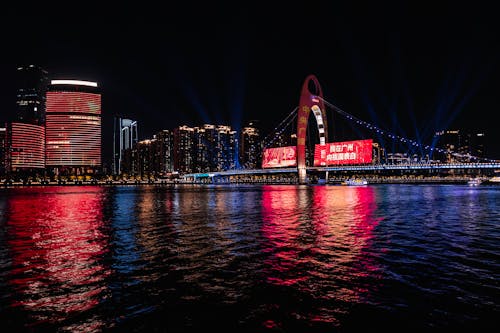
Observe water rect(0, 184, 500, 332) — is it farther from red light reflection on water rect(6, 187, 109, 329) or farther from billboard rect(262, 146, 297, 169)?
billboard rect(262, 146, 297, 169)

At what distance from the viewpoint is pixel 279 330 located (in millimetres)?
6980

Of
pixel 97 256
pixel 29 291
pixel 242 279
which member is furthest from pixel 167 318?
pixel 97 256

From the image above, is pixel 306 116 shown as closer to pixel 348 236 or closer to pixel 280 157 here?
pixel 280 157

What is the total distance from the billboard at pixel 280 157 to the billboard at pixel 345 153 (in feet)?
31.6

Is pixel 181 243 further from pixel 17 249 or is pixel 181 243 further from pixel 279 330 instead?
pixel 279 330

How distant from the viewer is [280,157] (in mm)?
118312

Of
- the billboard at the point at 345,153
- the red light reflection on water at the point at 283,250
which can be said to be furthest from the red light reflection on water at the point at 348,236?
the billboard at the point at 345,153

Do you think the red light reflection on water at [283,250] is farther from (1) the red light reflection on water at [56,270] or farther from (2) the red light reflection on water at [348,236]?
(1) the red light reflection on water at [56,270]

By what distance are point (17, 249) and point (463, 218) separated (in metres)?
25.0

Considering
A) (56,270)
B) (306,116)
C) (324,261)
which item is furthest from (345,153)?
(56,270)

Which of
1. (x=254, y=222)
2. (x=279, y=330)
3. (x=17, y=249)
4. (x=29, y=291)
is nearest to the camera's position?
(x=279, y=330)

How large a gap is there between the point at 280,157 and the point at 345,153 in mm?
25520

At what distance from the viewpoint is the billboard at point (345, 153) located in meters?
92.5

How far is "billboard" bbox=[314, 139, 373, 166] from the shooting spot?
9250cm
